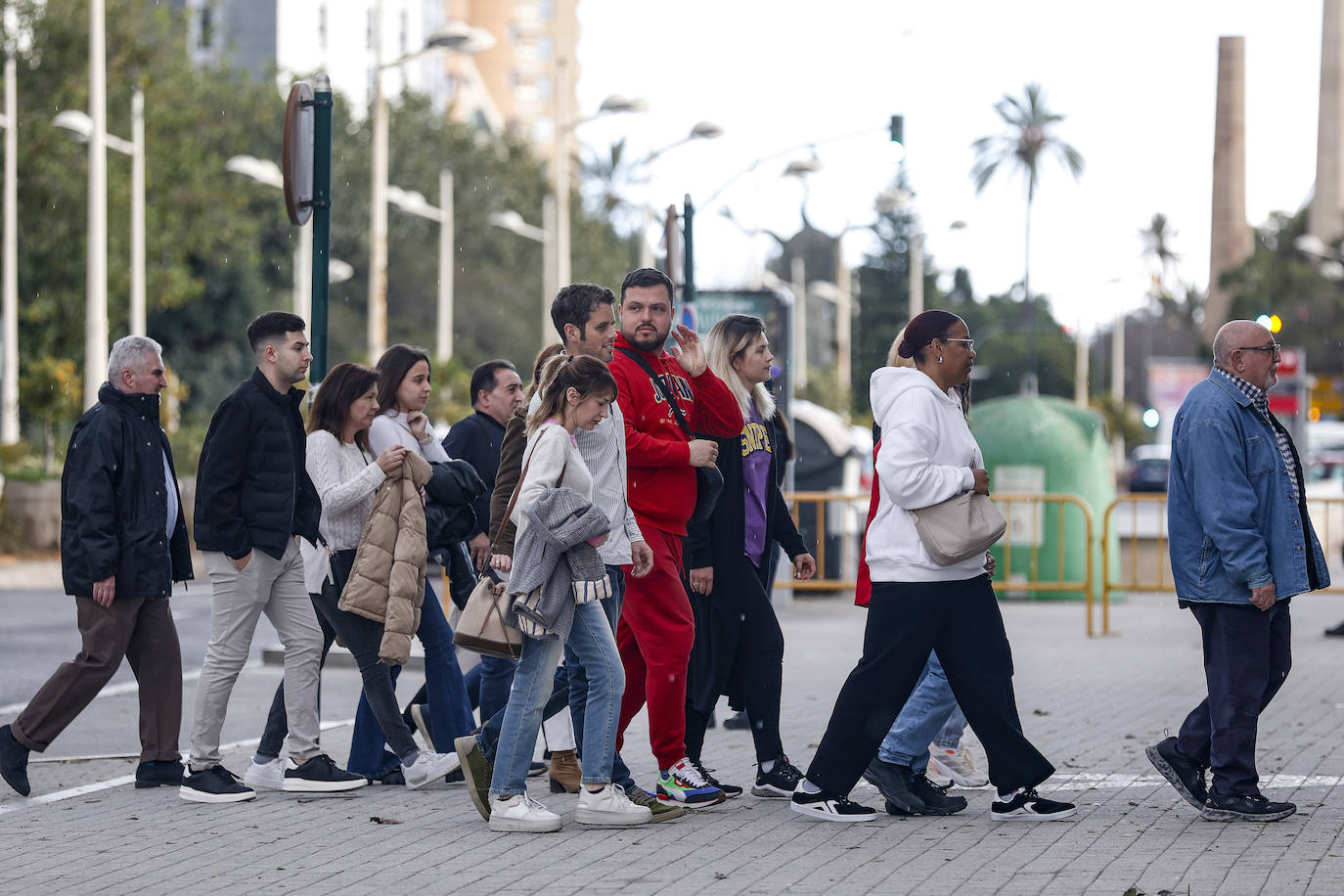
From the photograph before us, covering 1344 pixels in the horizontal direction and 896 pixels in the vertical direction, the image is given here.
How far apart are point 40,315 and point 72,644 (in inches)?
757

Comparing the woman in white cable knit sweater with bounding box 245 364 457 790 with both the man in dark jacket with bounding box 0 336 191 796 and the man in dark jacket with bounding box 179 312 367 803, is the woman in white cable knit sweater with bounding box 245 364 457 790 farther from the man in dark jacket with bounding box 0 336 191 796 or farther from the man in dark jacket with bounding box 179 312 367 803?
the man in dark jacket with bounding box 0 336 191 796

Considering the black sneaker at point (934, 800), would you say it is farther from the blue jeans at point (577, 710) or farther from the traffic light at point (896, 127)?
the traffic light at point (896, 127)

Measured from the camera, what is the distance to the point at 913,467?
663 cm

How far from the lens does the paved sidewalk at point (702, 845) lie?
579 centimetres

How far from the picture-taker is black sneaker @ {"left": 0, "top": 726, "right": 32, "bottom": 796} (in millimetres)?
7609

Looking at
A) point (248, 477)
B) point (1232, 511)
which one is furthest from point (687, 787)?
point (1232, 511)


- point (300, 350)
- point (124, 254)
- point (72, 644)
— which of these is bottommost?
point (72, 644)

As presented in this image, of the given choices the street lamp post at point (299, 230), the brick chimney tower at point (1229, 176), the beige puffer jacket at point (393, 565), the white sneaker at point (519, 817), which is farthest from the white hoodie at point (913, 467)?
the brick chimney tower at point (1229, 176)

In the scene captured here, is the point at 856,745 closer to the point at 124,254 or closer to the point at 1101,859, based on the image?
the point at 1101,859

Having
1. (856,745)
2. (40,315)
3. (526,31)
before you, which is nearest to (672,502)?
(856,745)

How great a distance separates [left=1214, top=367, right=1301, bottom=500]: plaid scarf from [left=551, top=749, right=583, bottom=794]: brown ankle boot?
108 inches

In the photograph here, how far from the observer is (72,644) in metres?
14.7

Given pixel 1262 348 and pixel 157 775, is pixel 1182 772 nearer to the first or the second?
pixel 1262 348

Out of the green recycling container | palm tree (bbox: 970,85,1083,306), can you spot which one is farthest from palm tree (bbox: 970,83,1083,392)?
the green recycling container
